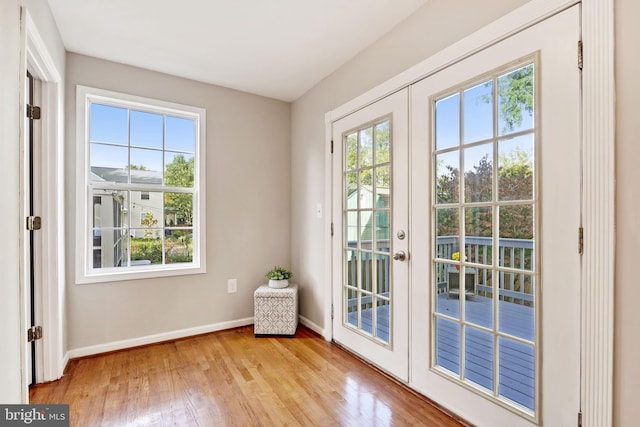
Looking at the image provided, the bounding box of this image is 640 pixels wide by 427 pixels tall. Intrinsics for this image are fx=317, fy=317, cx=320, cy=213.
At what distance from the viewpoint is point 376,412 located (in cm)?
182

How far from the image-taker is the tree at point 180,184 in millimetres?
2982

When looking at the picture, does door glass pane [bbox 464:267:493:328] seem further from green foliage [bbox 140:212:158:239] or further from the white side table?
green foliage [bbox 140:212:158:239]

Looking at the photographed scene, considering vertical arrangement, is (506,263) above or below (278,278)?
above

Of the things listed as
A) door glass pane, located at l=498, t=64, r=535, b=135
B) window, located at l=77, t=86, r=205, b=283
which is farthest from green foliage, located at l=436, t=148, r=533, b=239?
window, located at l=77, t=86, r=205, b=283

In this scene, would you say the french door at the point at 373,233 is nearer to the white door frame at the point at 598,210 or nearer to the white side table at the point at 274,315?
the white side table at the point at 274,315

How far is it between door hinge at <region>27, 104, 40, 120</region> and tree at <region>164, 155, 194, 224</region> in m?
1.01

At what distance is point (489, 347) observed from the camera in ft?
5.41

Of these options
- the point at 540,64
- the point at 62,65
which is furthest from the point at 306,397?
the point at 62,65

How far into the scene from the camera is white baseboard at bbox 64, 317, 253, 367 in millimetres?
2524

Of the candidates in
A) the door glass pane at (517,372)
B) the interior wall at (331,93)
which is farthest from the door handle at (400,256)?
the interior wall at (331,93)

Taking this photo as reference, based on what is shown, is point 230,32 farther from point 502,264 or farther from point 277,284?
point 502,264

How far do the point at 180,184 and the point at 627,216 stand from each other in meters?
3.11

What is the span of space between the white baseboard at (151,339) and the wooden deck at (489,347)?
2074mm

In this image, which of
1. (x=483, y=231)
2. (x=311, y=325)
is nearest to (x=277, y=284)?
(x=311, y=325)
